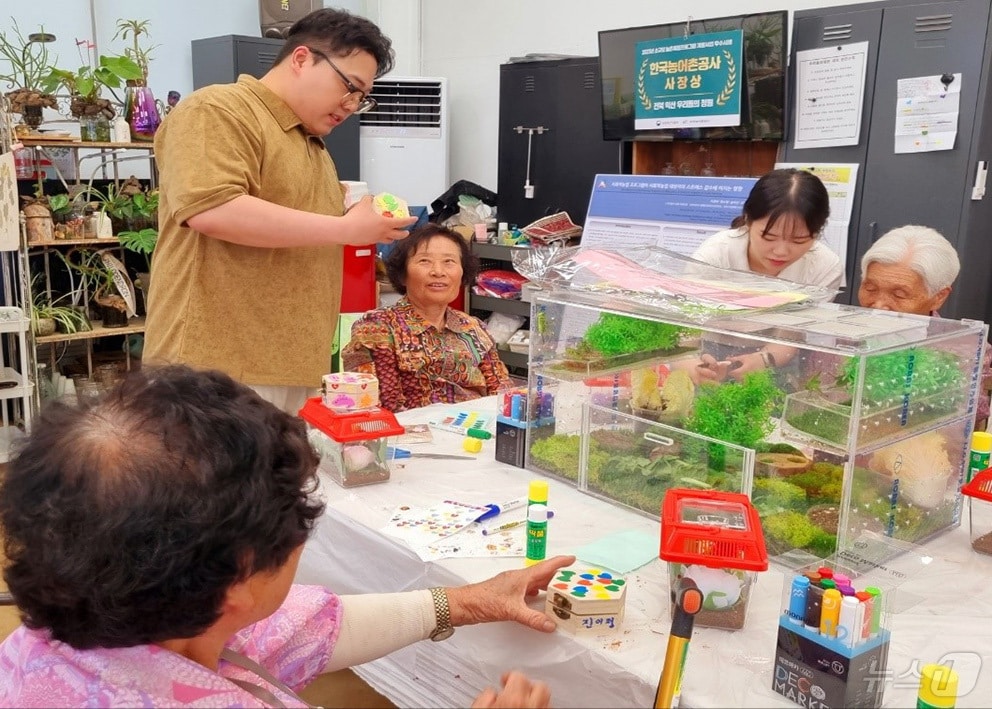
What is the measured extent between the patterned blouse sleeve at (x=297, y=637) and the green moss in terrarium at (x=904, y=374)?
796 millimetres

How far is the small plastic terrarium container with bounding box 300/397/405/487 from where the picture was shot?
5.19 feet

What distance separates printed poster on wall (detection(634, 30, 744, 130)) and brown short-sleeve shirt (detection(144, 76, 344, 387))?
6.81ft

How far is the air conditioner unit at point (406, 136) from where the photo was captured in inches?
199

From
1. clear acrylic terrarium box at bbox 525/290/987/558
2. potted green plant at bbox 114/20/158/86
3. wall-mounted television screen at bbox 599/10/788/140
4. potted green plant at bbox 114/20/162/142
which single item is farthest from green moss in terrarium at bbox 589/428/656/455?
potted green plant at bbox 114/20/158/86

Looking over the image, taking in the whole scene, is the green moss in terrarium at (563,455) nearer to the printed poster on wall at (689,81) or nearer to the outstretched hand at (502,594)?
the outstretched hand at (502,594)

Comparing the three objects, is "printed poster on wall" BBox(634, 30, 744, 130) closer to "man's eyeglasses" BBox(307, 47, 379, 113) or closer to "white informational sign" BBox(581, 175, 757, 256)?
"white informational sign" BBox(581, 175, 757, 256)

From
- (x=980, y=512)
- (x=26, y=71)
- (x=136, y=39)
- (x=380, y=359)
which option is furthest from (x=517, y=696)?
(x=136, y=39)

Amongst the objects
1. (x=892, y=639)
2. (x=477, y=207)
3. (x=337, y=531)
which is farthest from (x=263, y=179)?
(x=477, y=207)

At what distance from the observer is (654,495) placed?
1492 mm

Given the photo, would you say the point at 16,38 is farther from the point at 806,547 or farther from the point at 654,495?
the point at 806,547

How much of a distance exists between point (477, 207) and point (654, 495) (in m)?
3.56

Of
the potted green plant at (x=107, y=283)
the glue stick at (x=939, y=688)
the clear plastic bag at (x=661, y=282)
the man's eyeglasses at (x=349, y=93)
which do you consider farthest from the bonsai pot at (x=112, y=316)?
the glue stick at (x=939, y=688)

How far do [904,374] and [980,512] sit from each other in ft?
1.34

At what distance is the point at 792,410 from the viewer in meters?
1.32
